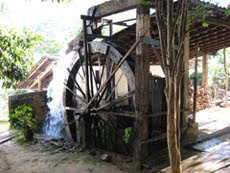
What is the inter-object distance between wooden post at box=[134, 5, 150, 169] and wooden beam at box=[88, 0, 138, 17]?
25 cm

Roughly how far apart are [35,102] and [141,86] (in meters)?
5.73

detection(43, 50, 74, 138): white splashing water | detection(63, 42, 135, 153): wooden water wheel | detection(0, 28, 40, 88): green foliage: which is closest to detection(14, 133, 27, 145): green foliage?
detection(43, 50, 74, 138): white splashing water

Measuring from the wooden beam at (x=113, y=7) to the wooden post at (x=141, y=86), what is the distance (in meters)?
0.25

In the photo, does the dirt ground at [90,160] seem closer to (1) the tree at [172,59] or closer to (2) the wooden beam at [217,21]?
(1) the tree at [172,59]

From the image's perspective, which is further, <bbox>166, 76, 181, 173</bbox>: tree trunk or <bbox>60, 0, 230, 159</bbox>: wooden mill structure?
<bbox>60, 0, 230, 159</bbox>: wooden mill structure

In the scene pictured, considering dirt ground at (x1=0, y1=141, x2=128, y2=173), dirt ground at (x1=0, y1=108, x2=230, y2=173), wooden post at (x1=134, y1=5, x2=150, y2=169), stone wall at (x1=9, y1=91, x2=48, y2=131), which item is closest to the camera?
dirt ground at (x1=0, y1=108, x2=230, y2=173)

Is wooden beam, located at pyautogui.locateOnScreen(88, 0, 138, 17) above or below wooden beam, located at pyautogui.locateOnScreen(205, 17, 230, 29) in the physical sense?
above

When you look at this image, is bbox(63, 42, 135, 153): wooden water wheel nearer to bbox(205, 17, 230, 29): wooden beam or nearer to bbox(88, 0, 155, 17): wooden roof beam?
bbox(88, 0, 155, 17): wooden roof beam

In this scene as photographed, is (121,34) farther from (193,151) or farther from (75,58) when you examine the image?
(193,151)

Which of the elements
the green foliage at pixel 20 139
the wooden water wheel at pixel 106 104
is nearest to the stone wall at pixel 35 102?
the green foliage at pixel 20 139

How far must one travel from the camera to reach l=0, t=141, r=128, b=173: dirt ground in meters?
5.30

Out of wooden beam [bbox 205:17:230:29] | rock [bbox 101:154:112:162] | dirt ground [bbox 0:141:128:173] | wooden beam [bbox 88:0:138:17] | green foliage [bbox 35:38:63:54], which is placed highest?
green foliage [bbox 35:38:63:54]

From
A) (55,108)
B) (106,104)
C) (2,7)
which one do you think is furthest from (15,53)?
(55,108)

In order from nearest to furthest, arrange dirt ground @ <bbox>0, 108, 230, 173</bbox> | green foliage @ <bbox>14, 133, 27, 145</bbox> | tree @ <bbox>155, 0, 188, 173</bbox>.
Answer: tree @ <bbox>155, 0, 188, 173</bbox> → dirt ground @ <bbox>0, 108, 230, 173</bbox> → green foliage @ <bbox>14, 133, 27, 145</bbox>
